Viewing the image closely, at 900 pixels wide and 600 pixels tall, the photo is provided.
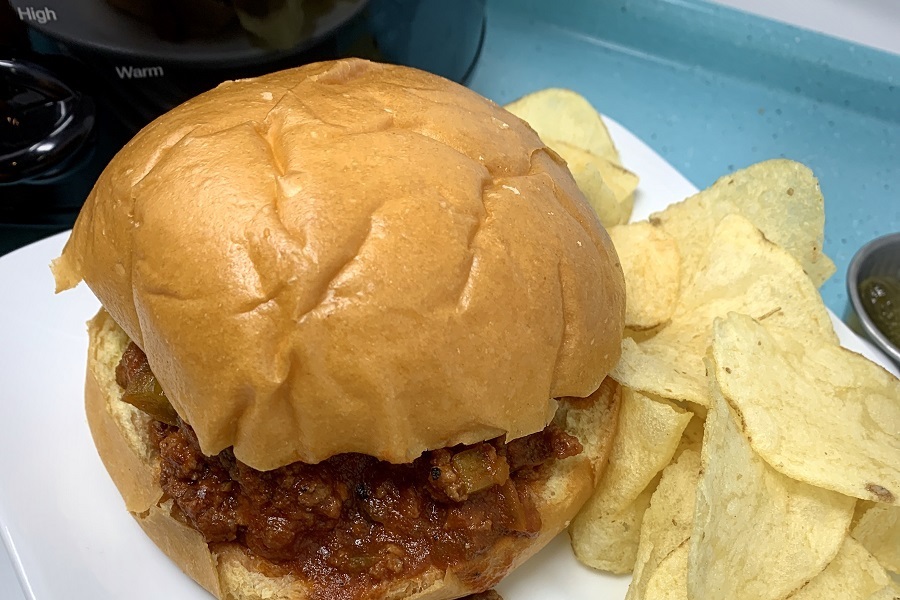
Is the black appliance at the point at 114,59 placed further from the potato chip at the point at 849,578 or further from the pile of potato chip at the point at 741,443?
the potato chip at the point at 849,578

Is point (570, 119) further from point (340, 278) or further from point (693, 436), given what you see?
point (340, 278)

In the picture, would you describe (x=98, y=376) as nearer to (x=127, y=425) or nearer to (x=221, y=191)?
(x=127, y=425)

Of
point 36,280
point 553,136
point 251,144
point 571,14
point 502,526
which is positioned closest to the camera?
point 251,144

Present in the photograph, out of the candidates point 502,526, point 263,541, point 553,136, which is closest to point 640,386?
point 502,526

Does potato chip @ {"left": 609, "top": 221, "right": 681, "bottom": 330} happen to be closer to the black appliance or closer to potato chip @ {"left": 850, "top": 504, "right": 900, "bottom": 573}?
potato chip @ {"left": 850, "top": 504, "right": 900, "bottom": 573}

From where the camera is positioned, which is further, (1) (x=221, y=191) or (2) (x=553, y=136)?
(2) (x=553, y=136)

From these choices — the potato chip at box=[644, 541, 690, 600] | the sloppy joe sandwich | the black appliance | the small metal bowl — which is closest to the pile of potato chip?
the potato chip at box=[644, 541, 690, 600]

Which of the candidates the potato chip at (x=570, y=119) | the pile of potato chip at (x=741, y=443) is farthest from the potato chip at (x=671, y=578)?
the potato chip at (x=570, y=119)
